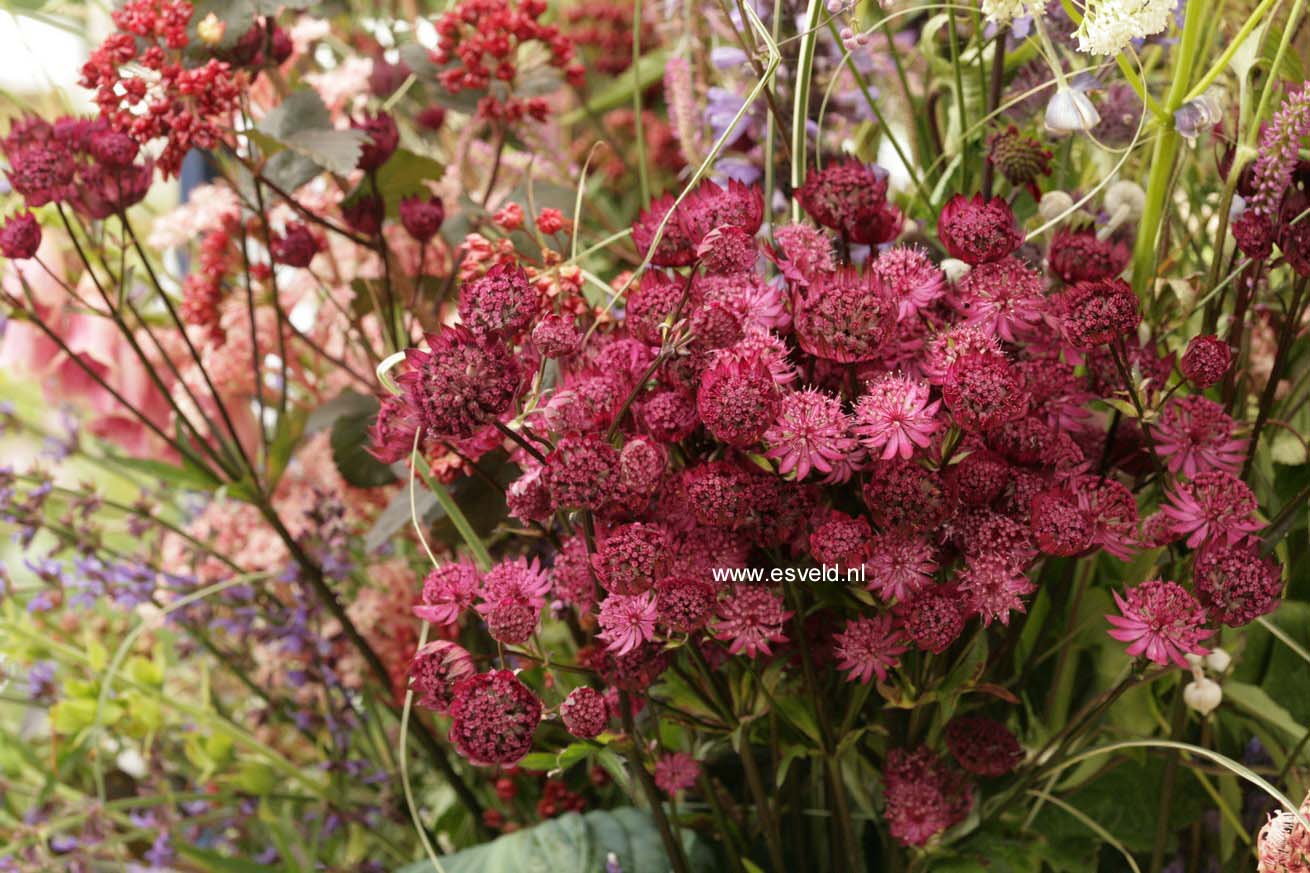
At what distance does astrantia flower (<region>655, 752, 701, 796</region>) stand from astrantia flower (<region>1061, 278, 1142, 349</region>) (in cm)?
23

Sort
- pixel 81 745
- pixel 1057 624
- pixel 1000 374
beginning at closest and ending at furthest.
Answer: pixel 1000 374
pixel 1057 624
pixel 81 745

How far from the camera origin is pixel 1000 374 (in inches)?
14.4

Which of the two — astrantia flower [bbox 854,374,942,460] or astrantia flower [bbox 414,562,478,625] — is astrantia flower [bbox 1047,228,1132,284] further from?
astrantia flower [bbox 414,562,478,625]

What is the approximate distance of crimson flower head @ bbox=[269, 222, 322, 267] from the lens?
630 mm

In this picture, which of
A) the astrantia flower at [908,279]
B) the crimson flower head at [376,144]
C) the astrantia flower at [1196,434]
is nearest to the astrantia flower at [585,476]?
the astrantia flower at [908,279]

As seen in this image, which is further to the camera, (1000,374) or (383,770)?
(383,770)

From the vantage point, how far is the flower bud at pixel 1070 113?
1.50ft

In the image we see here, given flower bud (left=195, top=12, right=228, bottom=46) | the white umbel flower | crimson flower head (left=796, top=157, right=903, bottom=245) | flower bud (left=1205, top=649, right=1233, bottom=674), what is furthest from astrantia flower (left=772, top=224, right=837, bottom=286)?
flower bud (left=195, top=12, right=228, bottom=46)

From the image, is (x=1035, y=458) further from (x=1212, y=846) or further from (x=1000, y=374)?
(x=1212, y=846)

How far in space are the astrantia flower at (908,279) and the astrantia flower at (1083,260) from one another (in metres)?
0.06

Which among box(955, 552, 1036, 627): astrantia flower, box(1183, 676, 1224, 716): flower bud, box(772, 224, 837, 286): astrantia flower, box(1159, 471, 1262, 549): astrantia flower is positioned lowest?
box(1183, 676, 1224, 716): flower bud

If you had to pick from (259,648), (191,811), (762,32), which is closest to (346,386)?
(259,648)

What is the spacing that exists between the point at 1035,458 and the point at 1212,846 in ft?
Result: 1.04

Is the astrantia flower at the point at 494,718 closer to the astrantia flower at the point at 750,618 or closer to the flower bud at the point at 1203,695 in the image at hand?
the astrantia flower at the point at 750,618
